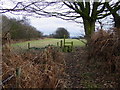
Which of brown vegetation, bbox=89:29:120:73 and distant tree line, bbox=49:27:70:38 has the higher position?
distant tree line, bbox=49:27:70:38

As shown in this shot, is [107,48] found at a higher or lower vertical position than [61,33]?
lower

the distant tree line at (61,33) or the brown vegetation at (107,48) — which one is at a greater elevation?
the distant tree line at (61,33)

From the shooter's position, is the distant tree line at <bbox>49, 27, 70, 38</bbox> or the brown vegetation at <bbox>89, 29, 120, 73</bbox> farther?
the distant tree line at <bbox>49, 27, 70, 38</bbox>

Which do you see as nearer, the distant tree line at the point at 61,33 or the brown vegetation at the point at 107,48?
the brown vegetation at the point at 107,48

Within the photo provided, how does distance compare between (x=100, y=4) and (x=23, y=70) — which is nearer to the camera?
(x=23, y=70)

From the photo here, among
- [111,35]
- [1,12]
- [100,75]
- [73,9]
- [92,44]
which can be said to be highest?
[73,9]

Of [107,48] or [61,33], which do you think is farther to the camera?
[61,33]

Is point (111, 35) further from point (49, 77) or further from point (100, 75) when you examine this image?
point (49, 77)

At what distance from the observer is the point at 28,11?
7.35 m

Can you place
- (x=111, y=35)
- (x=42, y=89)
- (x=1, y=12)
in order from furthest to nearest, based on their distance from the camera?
(x=1, y=12) < (x=111, y=35) < (x=42, y=89)

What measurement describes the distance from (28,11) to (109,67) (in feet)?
16.3

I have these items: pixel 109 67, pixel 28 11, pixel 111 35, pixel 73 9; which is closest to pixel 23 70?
pixel 109 67

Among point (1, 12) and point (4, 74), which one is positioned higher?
point (1, 12)

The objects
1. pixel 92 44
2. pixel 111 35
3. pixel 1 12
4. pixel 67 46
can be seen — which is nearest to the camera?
pixel 111 35
